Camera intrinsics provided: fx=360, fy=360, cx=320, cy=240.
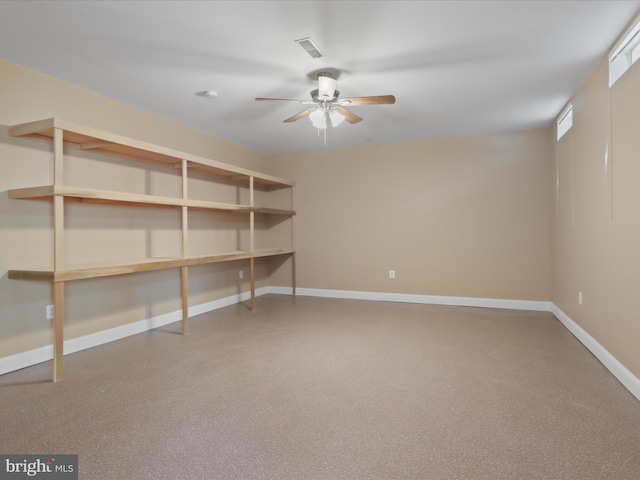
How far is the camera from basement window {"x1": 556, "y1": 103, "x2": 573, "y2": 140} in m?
3.63

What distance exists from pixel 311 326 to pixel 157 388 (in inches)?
72.6

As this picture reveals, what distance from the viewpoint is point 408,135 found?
193 inches

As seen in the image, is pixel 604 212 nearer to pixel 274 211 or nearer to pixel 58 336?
pixel 274 211

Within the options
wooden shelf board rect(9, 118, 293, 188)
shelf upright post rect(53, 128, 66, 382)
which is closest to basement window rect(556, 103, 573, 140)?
wooden shelf board rect(9, 118, 293, 188)

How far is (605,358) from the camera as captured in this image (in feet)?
8.86

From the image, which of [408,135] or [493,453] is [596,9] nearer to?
[493,453]

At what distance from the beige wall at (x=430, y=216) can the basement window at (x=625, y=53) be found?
7.11 feet

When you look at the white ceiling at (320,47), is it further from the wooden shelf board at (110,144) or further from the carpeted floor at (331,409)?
the carpeted floor at (331,409)

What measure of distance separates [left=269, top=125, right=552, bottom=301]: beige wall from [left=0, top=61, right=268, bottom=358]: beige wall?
1.80 metres

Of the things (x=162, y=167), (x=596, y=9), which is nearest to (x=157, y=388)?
(x=162, y=167)

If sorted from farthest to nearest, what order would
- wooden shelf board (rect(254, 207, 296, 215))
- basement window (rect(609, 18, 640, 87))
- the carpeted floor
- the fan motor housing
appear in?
wooden shelf board (rect(254, 207, 296, 215)) → the fan motor housing → basement window (rect(609, 18, 640, 87)) → the carpeted floor

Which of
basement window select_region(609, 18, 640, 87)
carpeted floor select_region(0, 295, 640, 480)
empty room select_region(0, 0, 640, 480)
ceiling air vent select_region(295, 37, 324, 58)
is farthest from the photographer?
ceiling air vent select_region(295, 37, 324, 58)

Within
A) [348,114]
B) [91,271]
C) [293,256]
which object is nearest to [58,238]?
[91,271]

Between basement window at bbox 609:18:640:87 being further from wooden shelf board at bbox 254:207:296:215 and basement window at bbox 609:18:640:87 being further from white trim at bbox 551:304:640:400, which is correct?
wooden shelf board at bbox 254:207:296:215
